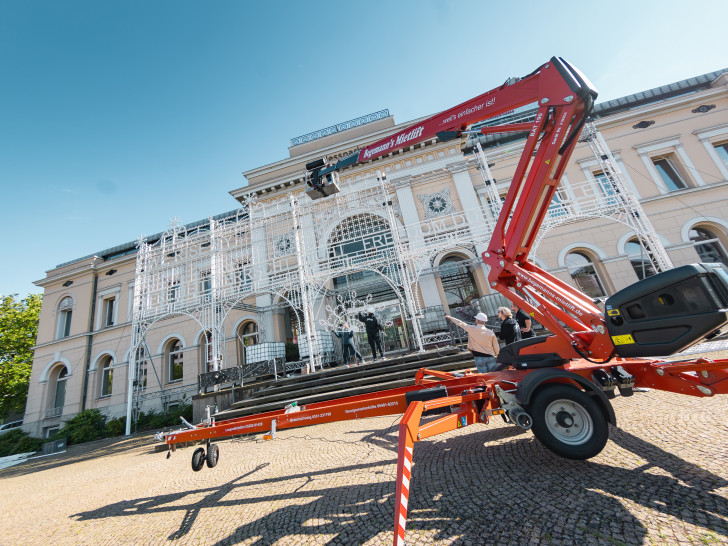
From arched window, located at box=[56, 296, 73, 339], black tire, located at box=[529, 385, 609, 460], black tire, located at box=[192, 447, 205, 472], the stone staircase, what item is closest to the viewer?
black tire, located at box=[529, 385, 609, 460]

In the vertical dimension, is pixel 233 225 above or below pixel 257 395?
above

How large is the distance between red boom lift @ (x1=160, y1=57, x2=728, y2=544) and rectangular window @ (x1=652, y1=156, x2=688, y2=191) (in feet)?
49.0

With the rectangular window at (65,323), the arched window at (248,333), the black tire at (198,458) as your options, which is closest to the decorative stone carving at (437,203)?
the arched window at (248,333)

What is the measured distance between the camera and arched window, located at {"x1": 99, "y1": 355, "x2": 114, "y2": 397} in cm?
1675

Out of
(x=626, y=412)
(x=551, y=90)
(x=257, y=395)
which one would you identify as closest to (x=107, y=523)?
(x=257, y=395)

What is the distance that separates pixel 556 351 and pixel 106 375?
A: 916 inches

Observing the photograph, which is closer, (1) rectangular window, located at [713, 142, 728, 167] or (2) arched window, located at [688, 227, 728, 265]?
(2) arched window, located at [688, 227, 728, 265]

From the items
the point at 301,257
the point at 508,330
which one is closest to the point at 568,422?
the point at 508,330

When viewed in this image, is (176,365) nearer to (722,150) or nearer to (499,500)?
(499,500)

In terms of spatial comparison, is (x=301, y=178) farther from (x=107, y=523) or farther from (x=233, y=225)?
(x=107, y=523)

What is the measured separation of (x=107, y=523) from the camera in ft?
10.8

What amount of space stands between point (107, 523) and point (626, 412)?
6837 mm

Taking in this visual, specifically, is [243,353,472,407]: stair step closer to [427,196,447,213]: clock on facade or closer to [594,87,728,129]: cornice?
[427,196,447,213]: clock on facade

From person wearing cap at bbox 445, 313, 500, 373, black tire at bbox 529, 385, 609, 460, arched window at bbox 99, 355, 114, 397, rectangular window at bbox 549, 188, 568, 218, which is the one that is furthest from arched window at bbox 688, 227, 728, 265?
arched window at bbox 99, 355, 114, 397
